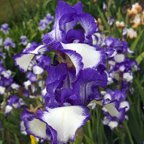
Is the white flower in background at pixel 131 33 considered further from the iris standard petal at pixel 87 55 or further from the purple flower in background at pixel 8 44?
the iris standard petal at pixel 87 55

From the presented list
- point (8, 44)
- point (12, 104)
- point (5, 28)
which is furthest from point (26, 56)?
point (5, 28)

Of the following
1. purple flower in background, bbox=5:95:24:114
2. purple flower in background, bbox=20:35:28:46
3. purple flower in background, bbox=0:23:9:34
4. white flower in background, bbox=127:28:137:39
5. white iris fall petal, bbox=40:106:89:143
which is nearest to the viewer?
white iris fall petal, bbox=40:106:89:143

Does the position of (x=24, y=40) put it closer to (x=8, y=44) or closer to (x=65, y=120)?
(x=8, y=44)

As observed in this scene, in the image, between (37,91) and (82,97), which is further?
(37,91)

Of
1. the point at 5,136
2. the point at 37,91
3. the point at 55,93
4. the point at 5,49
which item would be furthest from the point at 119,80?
the point at 5,49

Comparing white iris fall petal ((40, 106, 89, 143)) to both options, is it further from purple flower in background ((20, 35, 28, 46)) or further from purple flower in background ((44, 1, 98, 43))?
purple flower in background ((20, 35, 28, 46))

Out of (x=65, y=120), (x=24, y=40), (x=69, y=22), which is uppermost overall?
(x=69, y=22)

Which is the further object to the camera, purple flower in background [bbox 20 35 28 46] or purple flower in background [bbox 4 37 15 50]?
purple flower in background [bbox 20 35 28 46]

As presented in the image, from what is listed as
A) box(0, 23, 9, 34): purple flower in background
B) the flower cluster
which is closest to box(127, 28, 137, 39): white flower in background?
box(0, 23, 9, 34): purple flower in background

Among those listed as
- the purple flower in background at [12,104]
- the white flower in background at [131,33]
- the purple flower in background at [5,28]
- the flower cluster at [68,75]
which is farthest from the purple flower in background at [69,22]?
the purple flower in background at [5,28]

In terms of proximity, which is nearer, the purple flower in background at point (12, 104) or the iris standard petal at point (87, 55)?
the iris standard petal at point (87, 55)

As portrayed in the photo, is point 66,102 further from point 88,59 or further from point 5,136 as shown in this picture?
point 5,136
